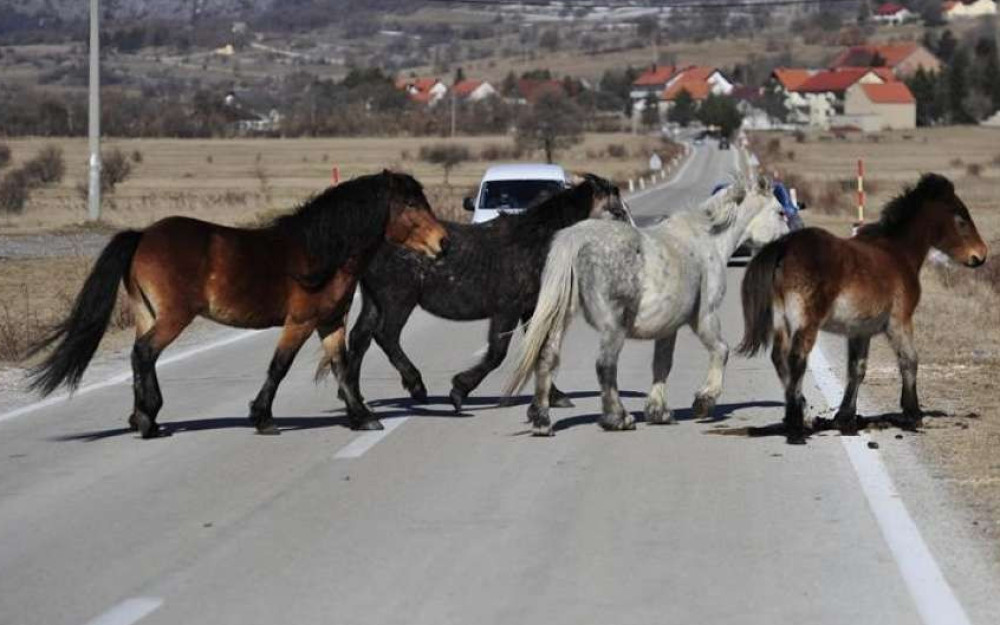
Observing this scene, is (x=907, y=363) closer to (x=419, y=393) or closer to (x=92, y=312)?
(x=419, y=393)

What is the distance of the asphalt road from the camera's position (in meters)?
8.20

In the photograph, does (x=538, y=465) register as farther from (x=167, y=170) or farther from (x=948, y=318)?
(x=167, y=170)

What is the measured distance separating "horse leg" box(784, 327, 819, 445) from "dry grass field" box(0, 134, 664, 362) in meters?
9.07

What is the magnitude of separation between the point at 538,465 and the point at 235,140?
401 ft

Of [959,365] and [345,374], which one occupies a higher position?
[345,374]

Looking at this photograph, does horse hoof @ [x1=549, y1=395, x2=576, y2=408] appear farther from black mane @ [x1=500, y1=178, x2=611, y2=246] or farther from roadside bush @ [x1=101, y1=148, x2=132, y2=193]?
roadside bush @ [x1=101, y1=148, x2=132, y2=193]

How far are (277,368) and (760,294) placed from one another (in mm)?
3218

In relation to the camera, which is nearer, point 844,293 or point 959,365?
point 844,293

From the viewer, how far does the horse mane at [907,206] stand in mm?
13562

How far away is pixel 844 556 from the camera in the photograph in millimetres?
9102

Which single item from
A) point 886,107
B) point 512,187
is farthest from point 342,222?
point 886,107

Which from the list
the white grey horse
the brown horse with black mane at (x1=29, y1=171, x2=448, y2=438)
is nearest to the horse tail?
the white grey horse

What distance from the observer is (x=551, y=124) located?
142625mm

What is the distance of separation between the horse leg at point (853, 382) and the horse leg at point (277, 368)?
140 inches
